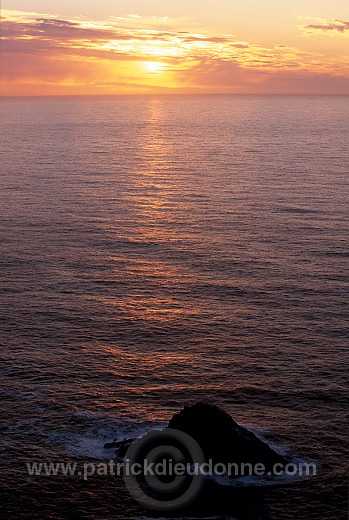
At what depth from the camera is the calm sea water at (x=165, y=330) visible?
4028 cm

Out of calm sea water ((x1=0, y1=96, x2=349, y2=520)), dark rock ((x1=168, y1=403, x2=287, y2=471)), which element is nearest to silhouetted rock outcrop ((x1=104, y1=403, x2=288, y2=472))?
dark rock ((x1=168, y1=403, x2=287, y2=471))

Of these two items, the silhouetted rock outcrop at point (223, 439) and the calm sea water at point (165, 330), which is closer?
the silhouetted rock outcrop at point (223, 439)

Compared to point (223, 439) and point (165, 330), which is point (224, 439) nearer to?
point (223, 439)

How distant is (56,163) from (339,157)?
7010cm

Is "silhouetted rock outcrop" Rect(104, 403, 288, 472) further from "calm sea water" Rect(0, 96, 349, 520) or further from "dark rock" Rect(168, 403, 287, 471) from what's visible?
"calm sea water" Rect(0, 96, 349, 520)

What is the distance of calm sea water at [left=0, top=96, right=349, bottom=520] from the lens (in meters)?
40.3

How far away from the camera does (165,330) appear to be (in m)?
59.6

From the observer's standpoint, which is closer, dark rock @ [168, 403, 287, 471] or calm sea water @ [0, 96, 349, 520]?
dark rock @ [168, 403, 287, 471]

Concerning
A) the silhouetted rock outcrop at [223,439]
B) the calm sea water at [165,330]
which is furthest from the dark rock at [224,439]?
the calm sea water at [165,330]

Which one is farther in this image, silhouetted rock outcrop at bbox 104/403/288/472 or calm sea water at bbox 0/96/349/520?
calm sea water at bbox 0/96/349/520

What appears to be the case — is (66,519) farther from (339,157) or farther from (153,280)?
(339,157)

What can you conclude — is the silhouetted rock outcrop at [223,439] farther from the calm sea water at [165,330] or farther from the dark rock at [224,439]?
the calm sea water at [165,330]

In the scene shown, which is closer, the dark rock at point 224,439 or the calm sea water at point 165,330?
the dark rock at point 224,439

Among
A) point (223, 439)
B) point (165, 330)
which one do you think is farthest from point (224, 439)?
point (165, 330)
